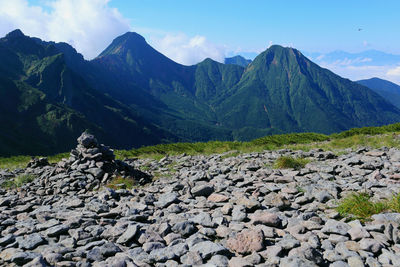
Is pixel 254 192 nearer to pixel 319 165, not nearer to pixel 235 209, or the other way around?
pixel 235 209

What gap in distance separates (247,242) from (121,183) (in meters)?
9.07

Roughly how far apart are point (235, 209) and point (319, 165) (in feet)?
25.9

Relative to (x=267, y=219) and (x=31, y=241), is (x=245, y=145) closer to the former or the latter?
(x=267, y=219)

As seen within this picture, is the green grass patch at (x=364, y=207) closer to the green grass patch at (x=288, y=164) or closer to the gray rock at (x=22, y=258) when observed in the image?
the green grass patch at (x=288, y=164)

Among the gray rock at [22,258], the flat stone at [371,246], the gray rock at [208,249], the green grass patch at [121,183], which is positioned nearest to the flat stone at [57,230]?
the gray rock at [22,258]

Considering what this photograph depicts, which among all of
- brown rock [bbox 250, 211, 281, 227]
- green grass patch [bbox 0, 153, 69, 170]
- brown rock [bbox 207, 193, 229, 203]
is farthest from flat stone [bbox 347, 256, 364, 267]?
green grass patch [bbox 0, 153, 69, 170]

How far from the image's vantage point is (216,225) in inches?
318

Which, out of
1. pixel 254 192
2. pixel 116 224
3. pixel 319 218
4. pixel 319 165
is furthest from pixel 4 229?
pixel 319 165

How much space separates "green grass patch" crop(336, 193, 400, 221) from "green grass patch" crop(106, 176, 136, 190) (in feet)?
31.2

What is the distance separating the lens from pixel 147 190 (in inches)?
513

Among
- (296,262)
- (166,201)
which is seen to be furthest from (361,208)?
(166,201)

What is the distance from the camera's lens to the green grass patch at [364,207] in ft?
26.7

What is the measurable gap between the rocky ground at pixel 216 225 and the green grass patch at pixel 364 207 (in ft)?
1.12

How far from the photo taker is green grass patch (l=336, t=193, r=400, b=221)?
8.14 metres
